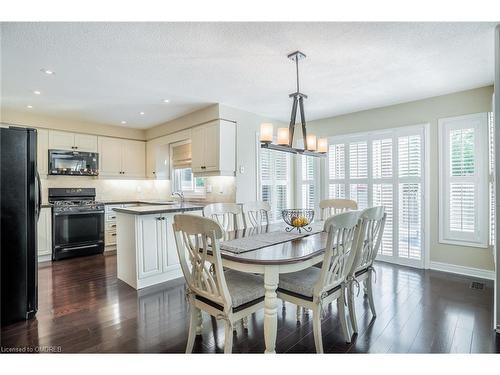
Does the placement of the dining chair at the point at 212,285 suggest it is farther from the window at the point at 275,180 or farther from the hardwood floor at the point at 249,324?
the window at the point at 275,180

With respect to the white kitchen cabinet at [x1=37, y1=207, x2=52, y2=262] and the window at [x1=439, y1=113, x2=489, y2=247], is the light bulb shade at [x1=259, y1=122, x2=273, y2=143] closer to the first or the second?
the window at [x1=439, y1=113, x2=489, y2=247]

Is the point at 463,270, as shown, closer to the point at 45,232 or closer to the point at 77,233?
the point at 77,233

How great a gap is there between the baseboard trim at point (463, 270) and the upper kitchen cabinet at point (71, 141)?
6.02 metres

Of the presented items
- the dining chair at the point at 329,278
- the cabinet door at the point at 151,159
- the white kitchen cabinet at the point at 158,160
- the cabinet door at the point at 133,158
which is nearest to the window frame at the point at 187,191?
the white kitchen cabinet at the point at 158,160

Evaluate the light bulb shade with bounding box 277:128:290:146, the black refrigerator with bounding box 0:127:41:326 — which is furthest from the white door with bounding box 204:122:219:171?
the black refrigerator with bounding box 0:127:41:326

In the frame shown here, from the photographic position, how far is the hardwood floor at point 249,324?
2043 mm

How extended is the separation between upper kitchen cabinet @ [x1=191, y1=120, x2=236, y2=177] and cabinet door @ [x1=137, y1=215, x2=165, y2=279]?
1251 mm

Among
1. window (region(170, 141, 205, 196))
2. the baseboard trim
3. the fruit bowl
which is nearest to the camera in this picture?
the fruit bowl

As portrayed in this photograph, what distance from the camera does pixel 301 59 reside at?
2660mm

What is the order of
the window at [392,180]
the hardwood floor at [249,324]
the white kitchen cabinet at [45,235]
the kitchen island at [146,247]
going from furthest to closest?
the white kitchen cabinet at [45,235] → the window at [392,180] → the kitchen island at [146,247] → the hardwood floor at [249,324]

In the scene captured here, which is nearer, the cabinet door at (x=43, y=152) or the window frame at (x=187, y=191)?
the cabinet door at (x=43, y=152)

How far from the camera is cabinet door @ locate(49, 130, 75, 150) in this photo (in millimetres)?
4816

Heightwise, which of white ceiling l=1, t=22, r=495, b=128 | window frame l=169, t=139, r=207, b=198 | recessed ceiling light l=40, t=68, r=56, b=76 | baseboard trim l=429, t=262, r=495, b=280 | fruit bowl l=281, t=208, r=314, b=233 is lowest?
baseboard trim l=429, t=262, r=495, b=280
